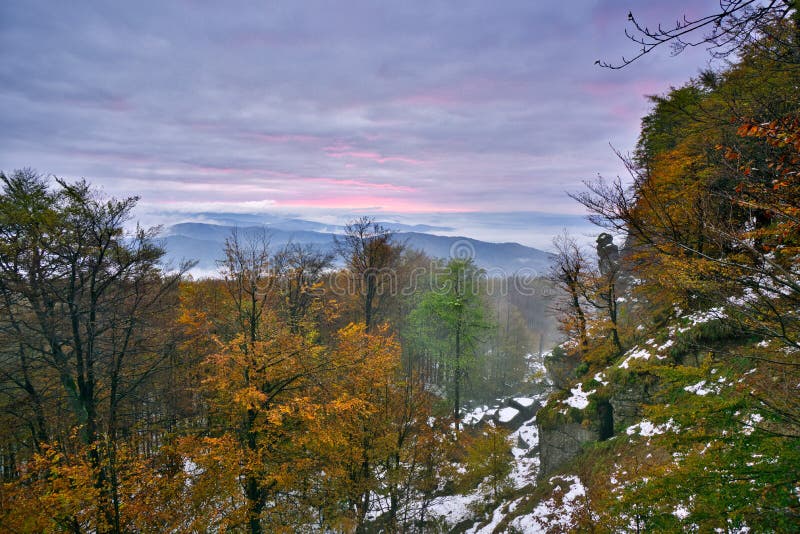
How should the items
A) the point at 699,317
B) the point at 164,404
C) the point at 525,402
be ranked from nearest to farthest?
the point at 699,317, the point at 164,404, the point at 525,402

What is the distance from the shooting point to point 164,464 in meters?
11.9

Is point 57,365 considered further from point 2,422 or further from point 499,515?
point 499,515

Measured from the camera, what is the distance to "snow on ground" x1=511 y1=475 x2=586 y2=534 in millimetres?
9531

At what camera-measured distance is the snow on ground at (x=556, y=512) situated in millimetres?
9531

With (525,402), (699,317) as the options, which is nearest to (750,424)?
(699,317)

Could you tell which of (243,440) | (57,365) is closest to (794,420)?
(243,440)

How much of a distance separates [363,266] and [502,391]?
85.8ft

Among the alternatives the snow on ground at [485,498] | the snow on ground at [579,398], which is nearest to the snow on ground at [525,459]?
the snow on ground at [485,498]

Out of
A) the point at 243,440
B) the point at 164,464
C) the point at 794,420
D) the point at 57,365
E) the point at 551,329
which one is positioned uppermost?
the point at 794,420

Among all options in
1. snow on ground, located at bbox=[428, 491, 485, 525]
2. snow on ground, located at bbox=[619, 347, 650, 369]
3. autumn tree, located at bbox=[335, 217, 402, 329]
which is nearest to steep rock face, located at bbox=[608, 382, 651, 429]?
snow on ground, located at bbox=[619, 347, 650, 369]

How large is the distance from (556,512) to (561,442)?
15.5 feet

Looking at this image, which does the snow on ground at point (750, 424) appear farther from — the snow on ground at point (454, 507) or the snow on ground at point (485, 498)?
the snow on ground at point (454, 507)

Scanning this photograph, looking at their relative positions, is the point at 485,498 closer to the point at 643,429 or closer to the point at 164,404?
the point at 643,429

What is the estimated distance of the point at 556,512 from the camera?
33.8 ft
